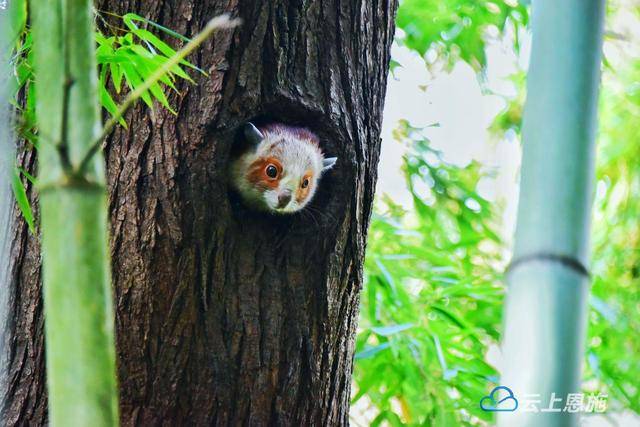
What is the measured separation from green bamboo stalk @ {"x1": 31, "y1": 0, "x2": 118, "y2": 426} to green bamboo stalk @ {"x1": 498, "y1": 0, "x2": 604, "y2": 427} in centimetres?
47

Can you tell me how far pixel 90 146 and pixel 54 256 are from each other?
0.37 feet

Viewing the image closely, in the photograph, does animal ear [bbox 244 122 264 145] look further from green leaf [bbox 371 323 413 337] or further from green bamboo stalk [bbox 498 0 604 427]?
green bamboo stalk [bbox 498 0 604 427]

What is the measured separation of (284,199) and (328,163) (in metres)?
0.32

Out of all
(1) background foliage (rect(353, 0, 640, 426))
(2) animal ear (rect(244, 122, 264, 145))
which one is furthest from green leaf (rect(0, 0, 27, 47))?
(1) background foliage (rect(353, 0, 640, 426))

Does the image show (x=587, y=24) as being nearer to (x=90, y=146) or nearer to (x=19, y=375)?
(x=90, y=146)

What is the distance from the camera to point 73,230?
2.53 ft

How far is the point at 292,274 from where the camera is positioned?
200 cm

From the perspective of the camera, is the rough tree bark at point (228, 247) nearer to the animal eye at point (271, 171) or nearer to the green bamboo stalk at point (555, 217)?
the animal eye at point (271, 171)

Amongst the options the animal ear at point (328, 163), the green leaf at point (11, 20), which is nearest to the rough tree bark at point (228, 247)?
the animal ear at point (328, 163)

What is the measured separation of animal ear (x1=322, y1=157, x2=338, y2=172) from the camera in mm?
2098

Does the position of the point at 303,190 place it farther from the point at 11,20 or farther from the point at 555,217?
the point at 555,217

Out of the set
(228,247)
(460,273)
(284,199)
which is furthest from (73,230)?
(460,273)

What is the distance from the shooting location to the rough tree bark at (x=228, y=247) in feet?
6.14

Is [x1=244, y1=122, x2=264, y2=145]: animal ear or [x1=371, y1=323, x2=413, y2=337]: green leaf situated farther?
[x1=371, y1=323, x2=413, y2=337]: green leaf
